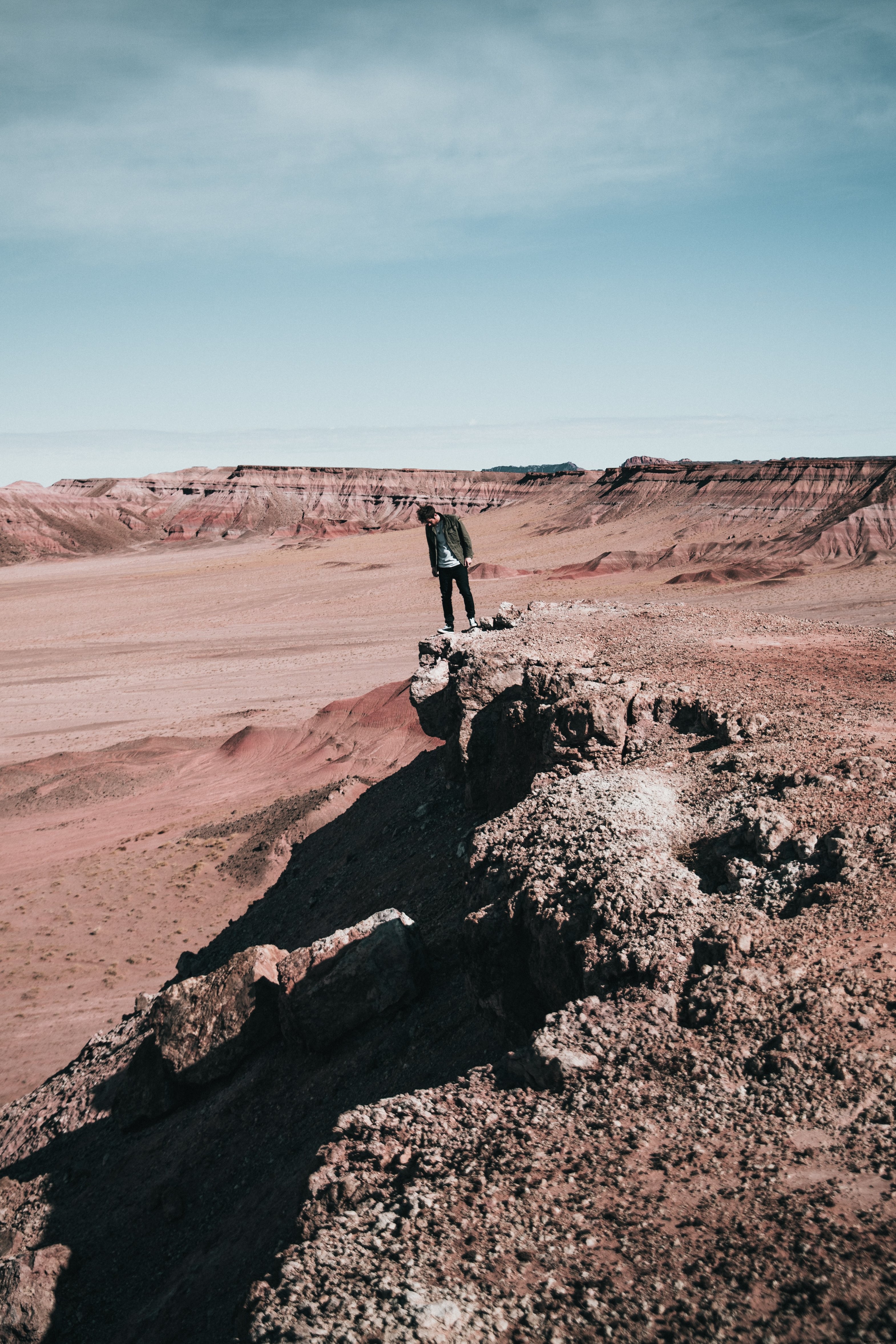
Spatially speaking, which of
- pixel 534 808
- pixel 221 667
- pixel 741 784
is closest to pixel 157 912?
pixel 534 808

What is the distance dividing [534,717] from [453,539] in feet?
10.1

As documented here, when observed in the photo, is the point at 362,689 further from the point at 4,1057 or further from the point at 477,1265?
the point at 477,1265

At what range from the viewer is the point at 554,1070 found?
165 inches

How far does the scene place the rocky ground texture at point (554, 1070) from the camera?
3.17m

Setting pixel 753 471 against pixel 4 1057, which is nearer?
pixel 4 1057

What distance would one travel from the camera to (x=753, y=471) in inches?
2633

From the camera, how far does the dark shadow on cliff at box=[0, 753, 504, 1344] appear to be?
4953mm

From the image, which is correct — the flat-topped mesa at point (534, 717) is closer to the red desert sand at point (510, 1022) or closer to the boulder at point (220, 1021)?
the red desert sand at point (510, 1022)

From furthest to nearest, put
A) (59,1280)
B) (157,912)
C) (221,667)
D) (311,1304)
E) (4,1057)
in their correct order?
(221,667), (157,912), (4,1057), (59,1280), (311,1304)

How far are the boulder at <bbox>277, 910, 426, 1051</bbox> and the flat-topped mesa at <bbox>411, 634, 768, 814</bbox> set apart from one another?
196 centimetres

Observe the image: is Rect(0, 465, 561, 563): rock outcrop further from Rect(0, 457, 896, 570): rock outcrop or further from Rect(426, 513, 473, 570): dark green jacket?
Rect(426, 513, 473, 570): dark green jacket

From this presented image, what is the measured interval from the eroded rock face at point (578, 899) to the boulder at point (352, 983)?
99 cm

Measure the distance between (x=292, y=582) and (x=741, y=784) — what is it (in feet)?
180

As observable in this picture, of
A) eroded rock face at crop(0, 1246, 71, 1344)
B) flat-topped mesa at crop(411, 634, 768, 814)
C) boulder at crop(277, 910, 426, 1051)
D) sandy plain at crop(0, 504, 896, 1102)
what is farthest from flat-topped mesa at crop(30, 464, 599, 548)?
eroded rock face at crop(0, 1246, 71, 1344)
